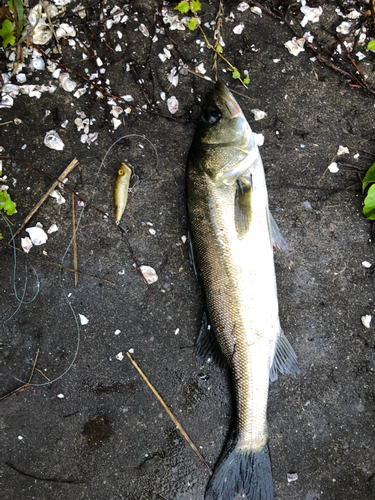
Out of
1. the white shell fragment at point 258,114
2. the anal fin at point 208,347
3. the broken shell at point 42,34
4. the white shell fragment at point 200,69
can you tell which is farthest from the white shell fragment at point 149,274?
the broken shell at point 42,34

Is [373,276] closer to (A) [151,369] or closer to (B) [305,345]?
(B) [305,345]

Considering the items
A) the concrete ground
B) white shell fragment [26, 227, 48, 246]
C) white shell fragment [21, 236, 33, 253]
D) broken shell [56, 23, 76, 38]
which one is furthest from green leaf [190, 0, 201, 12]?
white shell fragment [21, 236, 33, 253]

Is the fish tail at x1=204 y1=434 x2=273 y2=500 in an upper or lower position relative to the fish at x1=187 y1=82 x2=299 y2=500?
lower

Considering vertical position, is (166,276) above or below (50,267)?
below

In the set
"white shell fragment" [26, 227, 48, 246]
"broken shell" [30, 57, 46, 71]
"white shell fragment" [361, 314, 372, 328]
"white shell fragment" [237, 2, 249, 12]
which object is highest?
"white shell fragment" [237, 2, 249, 12]

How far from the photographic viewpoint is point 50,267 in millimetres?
2838

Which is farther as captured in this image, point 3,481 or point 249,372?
point 3,481

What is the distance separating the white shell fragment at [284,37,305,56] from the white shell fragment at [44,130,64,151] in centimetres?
222

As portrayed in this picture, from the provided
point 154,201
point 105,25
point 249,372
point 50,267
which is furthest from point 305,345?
point 105,25

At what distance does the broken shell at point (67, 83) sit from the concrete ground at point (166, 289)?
0.31 ft

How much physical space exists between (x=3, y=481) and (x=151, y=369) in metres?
1.59

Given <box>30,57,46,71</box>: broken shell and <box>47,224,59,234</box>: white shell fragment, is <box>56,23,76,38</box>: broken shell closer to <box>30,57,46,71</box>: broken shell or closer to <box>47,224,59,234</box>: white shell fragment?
<box>30,57,46,71</box>: broken shell

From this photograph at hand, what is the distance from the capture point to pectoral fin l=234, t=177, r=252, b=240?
2.40 metres

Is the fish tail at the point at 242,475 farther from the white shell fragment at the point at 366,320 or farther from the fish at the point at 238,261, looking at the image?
the white shell fragment at the point at 366,320
